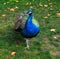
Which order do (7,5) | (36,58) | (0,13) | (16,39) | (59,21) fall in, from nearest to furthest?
1. (36,58)
2. (16,39)
3. (59,21)
4. (0,13)
5. (7,5)

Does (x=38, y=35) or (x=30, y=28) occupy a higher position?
(x=30, y=28)

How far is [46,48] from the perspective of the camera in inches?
242

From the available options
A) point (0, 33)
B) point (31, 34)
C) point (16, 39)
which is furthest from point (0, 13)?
point (31, 34)

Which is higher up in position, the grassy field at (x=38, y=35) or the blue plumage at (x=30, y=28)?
the blue plumage at (x=30, y=28)

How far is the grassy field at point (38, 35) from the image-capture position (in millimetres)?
5855

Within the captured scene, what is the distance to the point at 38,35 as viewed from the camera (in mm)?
6816

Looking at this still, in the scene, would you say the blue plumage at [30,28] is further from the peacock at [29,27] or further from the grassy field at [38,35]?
the grassy field at [38,35]

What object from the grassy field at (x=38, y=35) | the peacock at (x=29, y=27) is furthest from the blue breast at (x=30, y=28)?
the grassy field at (x=38, y=35)

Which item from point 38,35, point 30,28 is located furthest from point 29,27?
point 38,35

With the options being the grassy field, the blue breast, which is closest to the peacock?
the blue breast

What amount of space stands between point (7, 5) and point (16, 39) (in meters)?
3.26

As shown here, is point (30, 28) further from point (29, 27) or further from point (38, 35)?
point (38, 35)

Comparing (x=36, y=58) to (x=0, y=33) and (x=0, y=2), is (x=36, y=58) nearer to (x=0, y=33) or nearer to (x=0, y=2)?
(x=0, y=33)

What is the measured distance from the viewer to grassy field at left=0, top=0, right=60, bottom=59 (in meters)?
5.86
